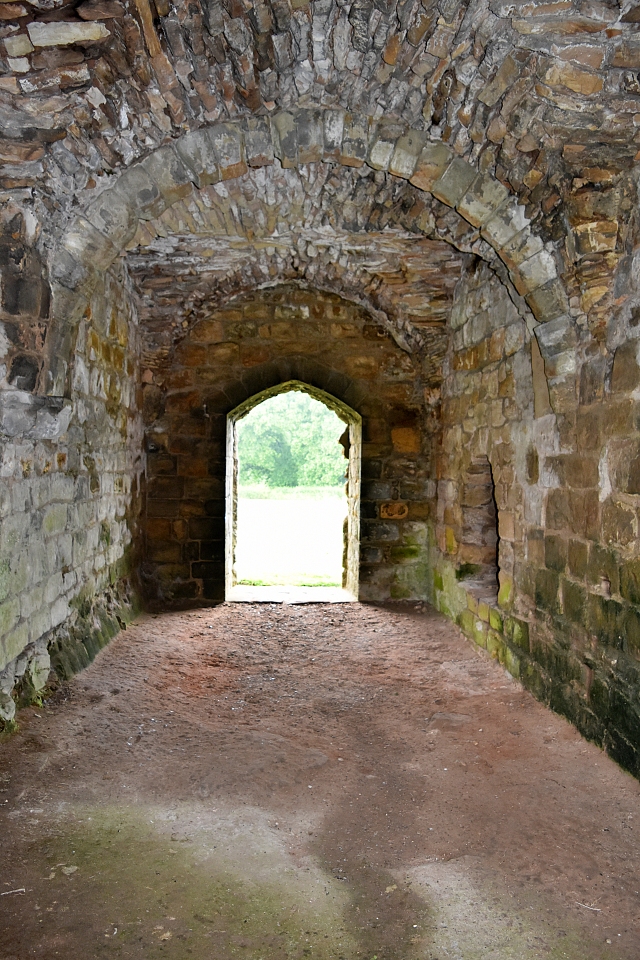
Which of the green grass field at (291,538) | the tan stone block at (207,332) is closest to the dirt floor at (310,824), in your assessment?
the tan stone block at (207,332)

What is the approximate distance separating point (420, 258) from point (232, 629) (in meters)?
3.41

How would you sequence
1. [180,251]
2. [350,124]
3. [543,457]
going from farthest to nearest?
1. [180,251]
2. [543,457]
3. [350,124]

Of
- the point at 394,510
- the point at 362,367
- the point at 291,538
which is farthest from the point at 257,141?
the point at 291,538

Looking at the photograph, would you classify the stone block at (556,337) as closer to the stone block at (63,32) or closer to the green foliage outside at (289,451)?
the stone block at (63,32)

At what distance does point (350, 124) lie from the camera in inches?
115

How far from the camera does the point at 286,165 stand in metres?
3.09

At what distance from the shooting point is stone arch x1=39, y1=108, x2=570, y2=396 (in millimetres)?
2898

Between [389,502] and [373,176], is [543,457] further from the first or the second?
[389,502]

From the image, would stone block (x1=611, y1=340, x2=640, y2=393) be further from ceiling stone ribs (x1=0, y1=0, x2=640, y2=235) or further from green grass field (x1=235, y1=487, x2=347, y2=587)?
green grass field (x1=235, y1=487, x2=347, y2=587)

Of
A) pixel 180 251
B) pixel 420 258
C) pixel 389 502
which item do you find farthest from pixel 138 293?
pixel 389 502

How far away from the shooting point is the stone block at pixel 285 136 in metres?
2.90

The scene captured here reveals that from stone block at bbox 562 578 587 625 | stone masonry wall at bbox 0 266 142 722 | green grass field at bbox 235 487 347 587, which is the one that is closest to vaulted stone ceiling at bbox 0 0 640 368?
stone masonry wall at bbox 0 266 142 722

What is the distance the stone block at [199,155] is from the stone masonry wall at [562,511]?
6.04 ft

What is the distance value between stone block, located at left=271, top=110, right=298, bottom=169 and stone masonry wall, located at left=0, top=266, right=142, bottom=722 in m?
1.46
